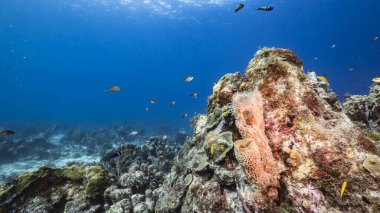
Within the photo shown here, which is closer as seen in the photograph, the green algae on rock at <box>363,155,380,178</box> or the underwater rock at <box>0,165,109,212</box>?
the green algae on rock at <box>363,155,380,178</box>

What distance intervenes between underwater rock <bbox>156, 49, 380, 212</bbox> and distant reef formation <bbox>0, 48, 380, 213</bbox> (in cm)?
1

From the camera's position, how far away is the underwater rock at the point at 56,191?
4.62 m

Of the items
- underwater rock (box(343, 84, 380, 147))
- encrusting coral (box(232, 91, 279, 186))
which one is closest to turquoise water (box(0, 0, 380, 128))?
underwater rock (box(343, 84, 380, 147))

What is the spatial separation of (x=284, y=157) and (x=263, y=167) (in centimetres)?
41

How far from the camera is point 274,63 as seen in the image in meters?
3.70

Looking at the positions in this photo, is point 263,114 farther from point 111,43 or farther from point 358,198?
point 111,43

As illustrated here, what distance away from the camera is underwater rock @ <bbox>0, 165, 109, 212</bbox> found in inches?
182

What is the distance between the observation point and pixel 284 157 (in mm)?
3053

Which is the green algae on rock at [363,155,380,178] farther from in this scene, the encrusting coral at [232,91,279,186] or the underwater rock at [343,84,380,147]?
the underwater rock at [343,84,380,147]

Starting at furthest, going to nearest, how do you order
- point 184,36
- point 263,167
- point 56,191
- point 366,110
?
point 184,36, point 366,110, point 56,191, point 263,167

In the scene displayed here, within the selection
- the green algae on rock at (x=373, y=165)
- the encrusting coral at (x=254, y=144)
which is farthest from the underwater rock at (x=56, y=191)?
the green algae on rock at (x=373, y=165)

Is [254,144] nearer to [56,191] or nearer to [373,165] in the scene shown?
[373,165]

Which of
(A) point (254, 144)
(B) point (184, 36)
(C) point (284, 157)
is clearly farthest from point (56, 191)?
(B) point (184, 36)

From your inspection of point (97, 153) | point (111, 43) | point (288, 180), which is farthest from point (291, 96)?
point (111, 43)
